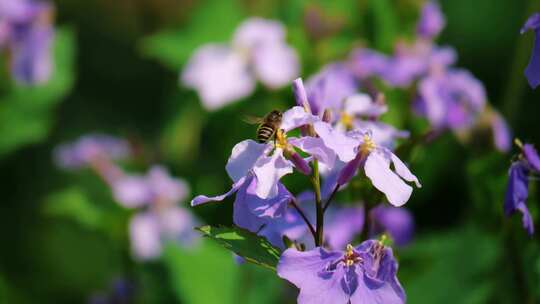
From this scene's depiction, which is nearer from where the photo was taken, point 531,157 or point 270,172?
point 270,172

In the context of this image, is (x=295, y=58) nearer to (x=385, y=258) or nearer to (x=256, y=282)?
(x=256, y=282)

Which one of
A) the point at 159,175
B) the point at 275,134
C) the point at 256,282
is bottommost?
the point at 256,282

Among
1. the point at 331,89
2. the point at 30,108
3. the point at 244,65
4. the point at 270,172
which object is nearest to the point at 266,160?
the point at 270,172

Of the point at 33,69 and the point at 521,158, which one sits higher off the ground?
the point at 521,158

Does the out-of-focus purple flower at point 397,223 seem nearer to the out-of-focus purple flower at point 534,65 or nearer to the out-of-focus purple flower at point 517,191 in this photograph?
the out-of-focus purple flower at point 517,191

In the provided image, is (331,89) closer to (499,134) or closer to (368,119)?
(368,119)

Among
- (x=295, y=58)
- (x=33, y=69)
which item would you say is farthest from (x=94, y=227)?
(x=295, y=58)
